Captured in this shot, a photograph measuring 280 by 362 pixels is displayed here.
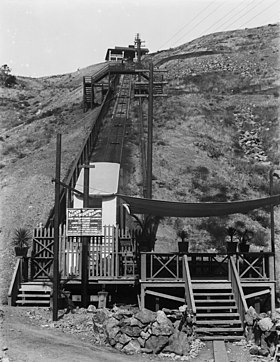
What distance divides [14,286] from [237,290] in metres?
6.39

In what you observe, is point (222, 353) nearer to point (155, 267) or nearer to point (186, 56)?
point (155, 267)

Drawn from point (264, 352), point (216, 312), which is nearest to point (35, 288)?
point (216, 312)

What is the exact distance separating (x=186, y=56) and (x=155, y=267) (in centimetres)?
6173

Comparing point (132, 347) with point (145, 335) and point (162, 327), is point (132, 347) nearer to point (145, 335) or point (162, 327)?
point (145, 335)

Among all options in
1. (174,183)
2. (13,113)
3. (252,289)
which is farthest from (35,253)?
(13,113)

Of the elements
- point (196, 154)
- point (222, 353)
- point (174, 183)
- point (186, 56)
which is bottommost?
point (222, 353)

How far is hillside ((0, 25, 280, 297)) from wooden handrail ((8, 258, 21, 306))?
4.88 ft

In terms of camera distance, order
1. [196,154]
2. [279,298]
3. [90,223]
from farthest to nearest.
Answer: [196,154], [279,298], [90,223]

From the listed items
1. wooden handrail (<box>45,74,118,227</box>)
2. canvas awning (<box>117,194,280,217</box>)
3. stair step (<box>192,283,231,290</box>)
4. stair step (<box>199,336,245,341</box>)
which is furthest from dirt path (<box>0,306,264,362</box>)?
wooden handrail (<box>45,74,118,227</box>)

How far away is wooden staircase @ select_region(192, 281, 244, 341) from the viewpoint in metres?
13.7

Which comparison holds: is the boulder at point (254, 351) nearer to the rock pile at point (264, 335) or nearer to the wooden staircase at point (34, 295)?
the rock pile at point (264, 335)

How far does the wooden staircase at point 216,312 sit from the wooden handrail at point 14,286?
204 inches

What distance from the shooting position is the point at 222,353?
1214cm

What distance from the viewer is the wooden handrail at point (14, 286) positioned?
15.8 m
